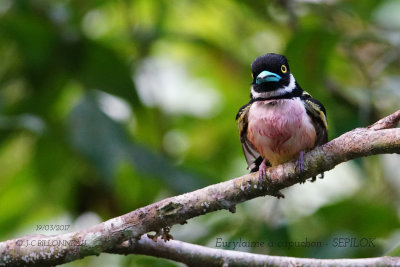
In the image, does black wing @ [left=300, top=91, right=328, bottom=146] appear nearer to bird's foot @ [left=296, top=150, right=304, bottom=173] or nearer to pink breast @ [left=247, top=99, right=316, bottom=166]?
pink breast @ [left=247, top=99, right=316, bottom=166]

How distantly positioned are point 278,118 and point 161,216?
0.86 meters

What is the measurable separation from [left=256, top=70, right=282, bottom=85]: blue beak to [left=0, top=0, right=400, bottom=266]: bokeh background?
Result: 862mm

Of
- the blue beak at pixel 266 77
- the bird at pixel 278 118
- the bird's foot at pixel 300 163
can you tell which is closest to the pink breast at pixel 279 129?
the bird at pixel 278 118

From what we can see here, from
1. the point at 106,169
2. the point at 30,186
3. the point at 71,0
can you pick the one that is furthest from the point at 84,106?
the point at 71,0

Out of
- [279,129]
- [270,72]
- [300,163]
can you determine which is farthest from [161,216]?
[270,72]

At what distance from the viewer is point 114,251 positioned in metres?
3.00

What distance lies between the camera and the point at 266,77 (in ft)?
11.2

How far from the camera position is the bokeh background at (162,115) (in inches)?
174

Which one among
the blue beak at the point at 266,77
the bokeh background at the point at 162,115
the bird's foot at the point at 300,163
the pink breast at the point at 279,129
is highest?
the bokeh background at the point at 162,115

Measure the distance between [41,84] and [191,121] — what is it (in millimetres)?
1520

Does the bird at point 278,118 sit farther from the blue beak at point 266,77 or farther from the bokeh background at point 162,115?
the bokeh background at point 162,115

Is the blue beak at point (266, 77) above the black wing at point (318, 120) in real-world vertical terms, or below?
above

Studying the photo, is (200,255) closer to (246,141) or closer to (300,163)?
(300,163)

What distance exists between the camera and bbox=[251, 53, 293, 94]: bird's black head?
11.3 feet
